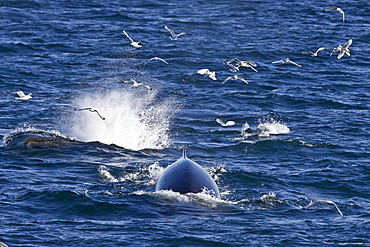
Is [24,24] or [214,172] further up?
[24,24]

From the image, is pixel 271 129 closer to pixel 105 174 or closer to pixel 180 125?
pixel 180 125

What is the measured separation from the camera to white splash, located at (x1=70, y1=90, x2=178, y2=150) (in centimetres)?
2588

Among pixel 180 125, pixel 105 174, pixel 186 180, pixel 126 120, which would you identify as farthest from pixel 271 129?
pixel 186 180

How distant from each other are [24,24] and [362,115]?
25.9 metres

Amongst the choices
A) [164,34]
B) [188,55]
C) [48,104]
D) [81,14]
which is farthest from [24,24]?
[48,104]

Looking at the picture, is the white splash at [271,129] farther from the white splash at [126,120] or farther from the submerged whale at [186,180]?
the submerged whale at [186,180]

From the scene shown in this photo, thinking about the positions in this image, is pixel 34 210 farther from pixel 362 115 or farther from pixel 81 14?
pixel 81 14

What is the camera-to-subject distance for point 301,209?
60.2ft

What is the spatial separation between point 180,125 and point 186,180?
10.5 m

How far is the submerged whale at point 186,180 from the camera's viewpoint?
58.0ft

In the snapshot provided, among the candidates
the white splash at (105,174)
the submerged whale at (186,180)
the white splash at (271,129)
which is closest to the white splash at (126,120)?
the white splash at (105,174)

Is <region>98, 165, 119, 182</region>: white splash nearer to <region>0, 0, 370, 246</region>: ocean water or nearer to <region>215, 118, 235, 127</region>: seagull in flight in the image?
<region>0, 0, 370, 246</region>: ocean water

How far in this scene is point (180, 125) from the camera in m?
28.3

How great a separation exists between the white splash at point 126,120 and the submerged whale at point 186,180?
20.5ft
